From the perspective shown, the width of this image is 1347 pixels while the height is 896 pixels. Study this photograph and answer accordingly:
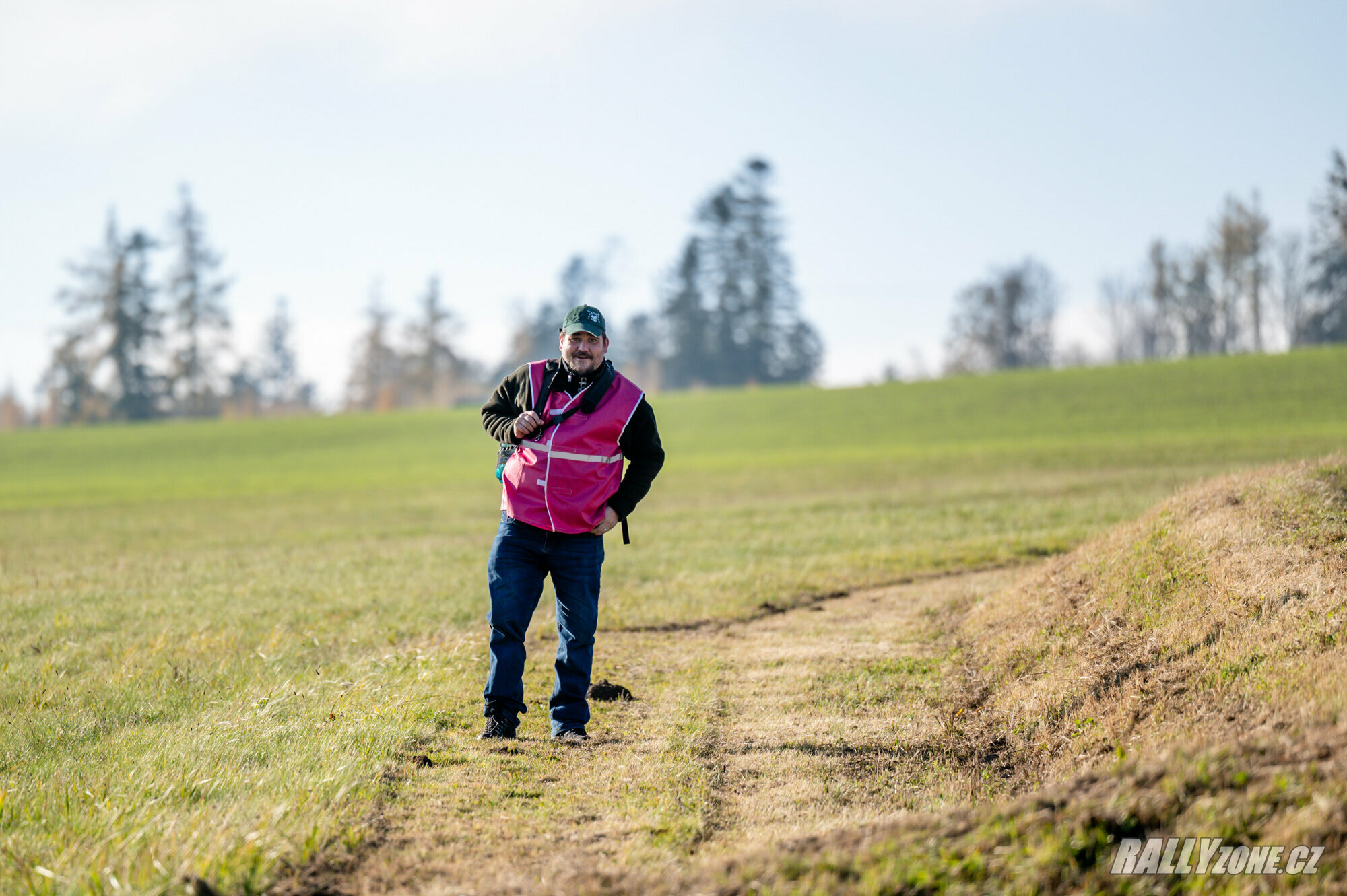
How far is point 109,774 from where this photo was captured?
4.95 meters

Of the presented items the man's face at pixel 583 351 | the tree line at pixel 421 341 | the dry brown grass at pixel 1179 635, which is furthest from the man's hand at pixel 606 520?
the tree line at pixel 421 341

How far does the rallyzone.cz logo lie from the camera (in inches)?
130

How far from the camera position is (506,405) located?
20.5ft

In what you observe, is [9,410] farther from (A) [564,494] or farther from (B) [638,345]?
(A) [564,494]

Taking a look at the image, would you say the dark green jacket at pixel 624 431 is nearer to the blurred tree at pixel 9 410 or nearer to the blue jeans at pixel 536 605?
the blue jeans at pixel 536 605

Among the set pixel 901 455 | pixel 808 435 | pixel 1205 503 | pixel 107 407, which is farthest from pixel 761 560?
pixel 107 407

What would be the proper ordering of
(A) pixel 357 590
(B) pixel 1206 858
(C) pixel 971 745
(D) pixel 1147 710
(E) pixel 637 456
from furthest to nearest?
(A) pixel 357 590
(E) pixel 637 456
(C) pixel 971 745
(D) pixel 1147 710
(B) pixel 1206 858

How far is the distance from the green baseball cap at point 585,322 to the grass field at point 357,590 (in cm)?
238

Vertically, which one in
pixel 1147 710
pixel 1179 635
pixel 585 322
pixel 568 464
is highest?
pixel 585 322

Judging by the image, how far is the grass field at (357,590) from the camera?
441 cm

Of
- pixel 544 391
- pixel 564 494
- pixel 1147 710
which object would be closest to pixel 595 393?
pixel 544 391

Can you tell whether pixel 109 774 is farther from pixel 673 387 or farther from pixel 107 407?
pixel 673 387

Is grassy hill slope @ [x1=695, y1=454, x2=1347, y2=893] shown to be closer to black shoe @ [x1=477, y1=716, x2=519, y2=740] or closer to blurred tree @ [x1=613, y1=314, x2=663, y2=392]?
black shoe @ [x1=477, y1=716, x2=519, y2=740]

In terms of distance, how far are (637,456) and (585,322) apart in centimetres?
88
